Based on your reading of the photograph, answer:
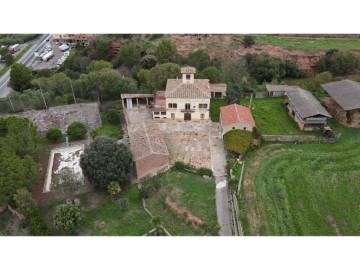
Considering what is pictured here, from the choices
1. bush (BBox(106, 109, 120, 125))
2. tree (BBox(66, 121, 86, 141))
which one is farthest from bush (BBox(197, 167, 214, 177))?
tree (BBox(66, 121, 86, 141))

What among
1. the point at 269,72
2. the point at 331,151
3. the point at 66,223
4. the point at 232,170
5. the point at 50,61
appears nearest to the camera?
the point at 66,223

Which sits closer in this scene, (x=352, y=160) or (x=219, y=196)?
(x=219, y=196)

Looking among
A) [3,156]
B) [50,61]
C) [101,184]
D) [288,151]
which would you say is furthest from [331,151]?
[50,61]

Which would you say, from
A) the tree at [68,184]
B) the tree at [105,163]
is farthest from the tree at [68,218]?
the tree at [105,163]

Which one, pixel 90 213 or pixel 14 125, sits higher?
pixel 14 125

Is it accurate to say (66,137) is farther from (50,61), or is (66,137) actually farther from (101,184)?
(50,61)

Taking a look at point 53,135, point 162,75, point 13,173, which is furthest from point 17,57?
point 13,173

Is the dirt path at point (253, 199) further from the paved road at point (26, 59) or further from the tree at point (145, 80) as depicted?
the paved road at point (26, 59)
